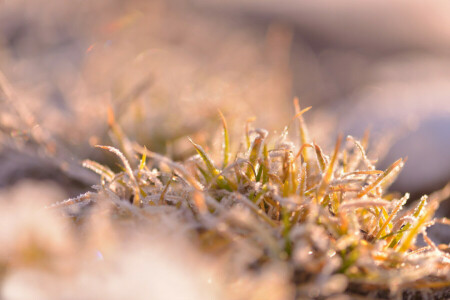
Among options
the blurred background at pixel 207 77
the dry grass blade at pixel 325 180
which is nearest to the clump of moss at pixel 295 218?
the dry grass blade at pixel 325 180

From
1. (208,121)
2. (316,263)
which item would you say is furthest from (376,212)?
(208,121)

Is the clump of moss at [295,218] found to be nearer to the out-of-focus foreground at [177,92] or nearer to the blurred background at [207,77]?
the out-of-focus foreground at [177,92]

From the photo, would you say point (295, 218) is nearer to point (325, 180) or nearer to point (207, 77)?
point (325, 180)

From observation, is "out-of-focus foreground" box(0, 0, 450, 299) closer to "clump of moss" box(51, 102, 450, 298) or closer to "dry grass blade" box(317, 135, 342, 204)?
"clump of moss" box(51, 102, 450, 298)

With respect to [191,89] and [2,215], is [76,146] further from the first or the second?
[2,215]

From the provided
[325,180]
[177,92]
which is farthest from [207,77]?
[325,180]
